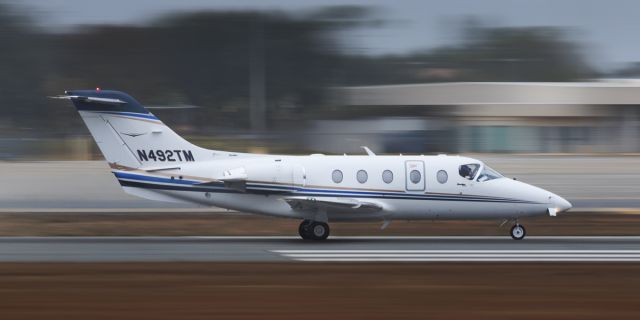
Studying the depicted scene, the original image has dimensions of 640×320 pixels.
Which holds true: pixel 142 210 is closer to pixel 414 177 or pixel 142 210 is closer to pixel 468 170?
pixel 414 177

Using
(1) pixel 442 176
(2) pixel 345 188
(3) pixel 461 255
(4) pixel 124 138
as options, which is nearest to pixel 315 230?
(2) pixel 345 188

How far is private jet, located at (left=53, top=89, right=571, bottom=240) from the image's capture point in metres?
23.4

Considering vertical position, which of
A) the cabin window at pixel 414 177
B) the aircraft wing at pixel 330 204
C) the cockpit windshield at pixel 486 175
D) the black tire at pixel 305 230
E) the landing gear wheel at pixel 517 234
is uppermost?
the cockpit windshield at pixel 486 175

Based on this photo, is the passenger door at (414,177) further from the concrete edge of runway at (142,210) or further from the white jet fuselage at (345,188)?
the concrete edge of runway at (142,210)

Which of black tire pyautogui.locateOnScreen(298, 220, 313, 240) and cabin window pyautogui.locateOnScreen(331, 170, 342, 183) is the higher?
cabin window pyautogui.locateOnScreen(331, 170, 342, 183)

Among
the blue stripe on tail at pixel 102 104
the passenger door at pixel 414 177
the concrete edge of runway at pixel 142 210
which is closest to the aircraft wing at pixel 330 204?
the passenger door at pixel 414 177

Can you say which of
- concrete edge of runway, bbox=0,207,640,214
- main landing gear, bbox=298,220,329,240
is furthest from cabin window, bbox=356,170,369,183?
concrete edge of runway, bbox=0,207,640,214

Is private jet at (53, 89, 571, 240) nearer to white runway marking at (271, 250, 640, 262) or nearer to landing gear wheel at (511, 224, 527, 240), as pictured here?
landing gear wheel at (511, 224, 527, 240)

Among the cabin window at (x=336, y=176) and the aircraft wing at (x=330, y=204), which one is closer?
the aircraft wing at (x=330, y=204)

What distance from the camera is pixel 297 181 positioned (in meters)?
23.5

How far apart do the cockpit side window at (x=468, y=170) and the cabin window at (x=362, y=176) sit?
7.23 ft

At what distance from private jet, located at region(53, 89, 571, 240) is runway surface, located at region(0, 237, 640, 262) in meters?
0.74

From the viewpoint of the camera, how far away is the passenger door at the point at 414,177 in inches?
930
